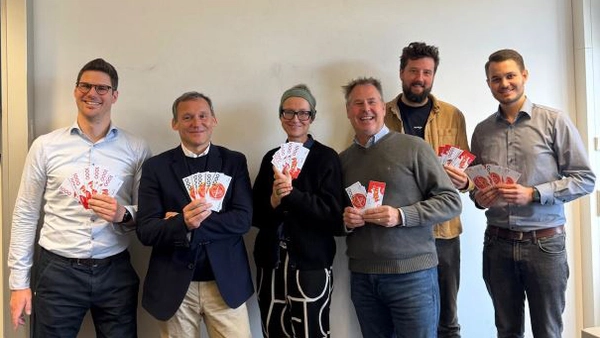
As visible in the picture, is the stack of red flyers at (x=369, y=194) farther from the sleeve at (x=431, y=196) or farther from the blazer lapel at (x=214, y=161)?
the blazer lapel at (x=214, y=161)

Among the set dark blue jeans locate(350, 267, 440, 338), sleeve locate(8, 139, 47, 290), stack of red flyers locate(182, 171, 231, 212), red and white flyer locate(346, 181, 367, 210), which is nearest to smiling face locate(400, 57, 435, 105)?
red and white flyer locate(346, 181, 367, 210)

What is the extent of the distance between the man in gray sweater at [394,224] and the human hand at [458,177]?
24 cm

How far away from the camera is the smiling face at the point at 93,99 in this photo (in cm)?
221

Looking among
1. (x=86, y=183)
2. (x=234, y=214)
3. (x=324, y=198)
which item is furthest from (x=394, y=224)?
(x=86, y=183)

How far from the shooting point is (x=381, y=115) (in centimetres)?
229

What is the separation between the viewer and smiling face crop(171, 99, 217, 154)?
216cm

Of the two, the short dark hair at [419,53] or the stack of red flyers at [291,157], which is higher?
the short dark hair at [419,53]

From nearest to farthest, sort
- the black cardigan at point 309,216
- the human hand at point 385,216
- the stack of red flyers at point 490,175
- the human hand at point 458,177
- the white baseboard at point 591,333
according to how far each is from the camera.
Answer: the white baseboard at point 591,333, the human hand at point 385,216, the black cardigan at point 309,216, the stack of red flyers at point 490,175, the human hand at point 458,177

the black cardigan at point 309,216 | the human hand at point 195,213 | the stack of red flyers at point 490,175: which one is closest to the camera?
the human hand at point 195,213

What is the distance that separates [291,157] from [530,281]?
1.45 meters

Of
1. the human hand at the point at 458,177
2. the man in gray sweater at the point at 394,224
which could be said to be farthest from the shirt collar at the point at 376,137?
the human hand at the point at 458,177

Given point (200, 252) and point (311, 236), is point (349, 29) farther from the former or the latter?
point (200, 252)

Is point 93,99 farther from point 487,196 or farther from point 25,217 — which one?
point 487,196

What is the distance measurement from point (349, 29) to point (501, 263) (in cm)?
176
